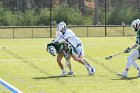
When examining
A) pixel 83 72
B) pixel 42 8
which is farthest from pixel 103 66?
pixel 42 8

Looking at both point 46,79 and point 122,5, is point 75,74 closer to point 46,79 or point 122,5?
point 46,79

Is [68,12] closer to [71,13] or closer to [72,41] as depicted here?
[71,13]

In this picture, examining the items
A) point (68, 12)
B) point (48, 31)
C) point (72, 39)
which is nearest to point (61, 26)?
point (72, 39)

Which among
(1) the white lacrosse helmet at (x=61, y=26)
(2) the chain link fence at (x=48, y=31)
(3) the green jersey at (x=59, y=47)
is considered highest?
(1) the white lacrosse helmet at (x=61, y=26)

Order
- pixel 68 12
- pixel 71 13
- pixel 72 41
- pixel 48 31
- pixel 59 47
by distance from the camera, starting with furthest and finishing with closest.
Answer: pixel 68 12 → pixel 71 13 → pixel 48 31 → pixel 72 41 → pixel 59 47

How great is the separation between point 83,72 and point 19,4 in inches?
2168

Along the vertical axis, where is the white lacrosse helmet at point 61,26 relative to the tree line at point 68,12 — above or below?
above

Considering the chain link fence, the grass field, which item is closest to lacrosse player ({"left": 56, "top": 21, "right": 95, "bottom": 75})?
the grass field

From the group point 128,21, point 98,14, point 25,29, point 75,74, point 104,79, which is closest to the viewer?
point 104,79

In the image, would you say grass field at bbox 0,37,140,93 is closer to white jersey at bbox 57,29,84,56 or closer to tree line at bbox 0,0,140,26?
white jersey at bbox 57,29,84,56

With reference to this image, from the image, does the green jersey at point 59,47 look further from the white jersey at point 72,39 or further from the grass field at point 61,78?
the grass field at point 61,78

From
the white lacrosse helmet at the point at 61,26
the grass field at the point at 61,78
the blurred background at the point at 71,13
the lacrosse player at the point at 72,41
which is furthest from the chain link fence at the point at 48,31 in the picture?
the white lacrosse helmet at the point at 61,26

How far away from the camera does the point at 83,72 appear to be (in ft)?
65.7

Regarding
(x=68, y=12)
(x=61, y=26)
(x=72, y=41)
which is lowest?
(x=68, y=12)
